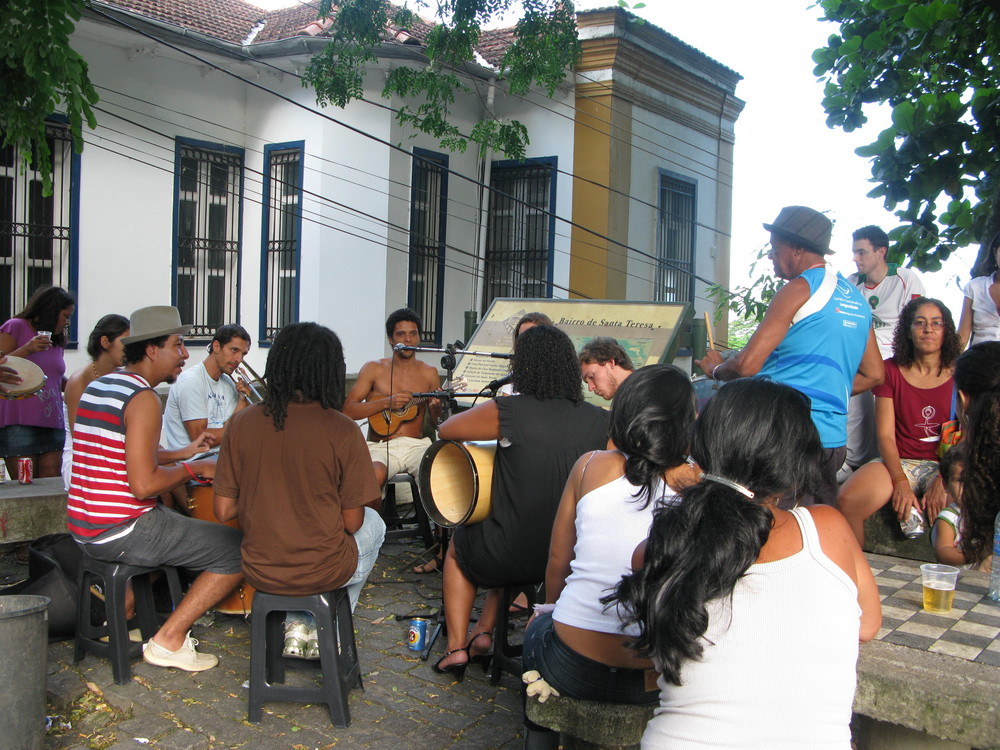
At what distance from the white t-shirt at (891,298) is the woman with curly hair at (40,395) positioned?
5.64 m

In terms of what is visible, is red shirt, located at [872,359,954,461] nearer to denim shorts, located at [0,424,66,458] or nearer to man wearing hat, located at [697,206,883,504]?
man wearing hat, located at [697,206,883,504]

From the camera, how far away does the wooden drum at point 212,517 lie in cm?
478

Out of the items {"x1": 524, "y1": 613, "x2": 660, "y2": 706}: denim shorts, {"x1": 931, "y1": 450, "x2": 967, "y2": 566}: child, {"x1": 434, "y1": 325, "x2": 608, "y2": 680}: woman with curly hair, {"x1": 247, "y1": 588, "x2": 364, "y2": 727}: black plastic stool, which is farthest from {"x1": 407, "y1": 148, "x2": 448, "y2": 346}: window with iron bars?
{"x1": 524, "y1": 613, "x2": 660, "y2": 706}: denim shorts

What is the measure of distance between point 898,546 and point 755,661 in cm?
335

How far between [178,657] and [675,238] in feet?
40.2

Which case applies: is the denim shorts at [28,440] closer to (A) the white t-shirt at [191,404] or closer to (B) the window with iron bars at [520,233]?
(A) the white t-shirt at [191,404]

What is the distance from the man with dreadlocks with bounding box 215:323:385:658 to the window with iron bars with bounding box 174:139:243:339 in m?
8.50

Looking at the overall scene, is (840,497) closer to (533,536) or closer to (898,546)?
(898,546)

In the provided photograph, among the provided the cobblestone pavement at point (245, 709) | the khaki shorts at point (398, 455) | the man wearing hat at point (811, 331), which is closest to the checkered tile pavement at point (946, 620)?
the man wearing hat at point (811, 331)

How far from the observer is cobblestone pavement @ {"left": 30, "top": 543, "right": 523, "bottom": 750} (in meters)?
3.68

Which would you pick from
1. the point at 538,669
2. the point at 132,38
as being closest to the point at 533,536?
the point at 538,669

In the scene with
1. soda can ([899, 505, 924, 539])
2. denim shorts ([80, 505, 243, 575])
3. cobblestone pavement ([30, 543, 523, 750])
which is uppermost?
soda can ([899, 505, 924, 539])

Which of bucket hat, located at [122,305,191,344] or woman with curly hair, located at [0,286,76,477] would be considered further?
woman with curly hair, located at [0,286,76,477]

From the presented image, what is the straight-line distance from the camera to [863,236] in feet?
20.4
